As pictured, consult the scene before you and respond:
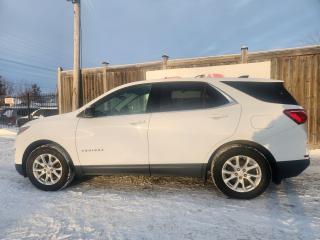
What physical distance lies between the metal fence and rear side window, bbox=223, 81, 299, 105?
12.8m

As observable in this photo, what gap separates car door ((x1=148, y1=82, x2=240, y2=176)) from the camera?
441cm

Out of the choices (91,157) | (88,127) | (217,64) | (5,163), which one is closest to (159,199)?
(91,157)

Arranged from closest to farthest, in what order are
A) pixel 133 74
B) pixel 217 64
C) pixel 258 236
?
pixel 258 236, pixel 217 64, pixel 133 74

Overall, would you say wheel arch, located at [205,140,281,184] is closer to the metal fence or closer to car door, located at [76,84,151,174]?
car door, located at [76,84,151,174]

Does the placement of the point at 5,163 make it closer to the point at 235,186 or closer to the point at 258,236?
the point at 235,186

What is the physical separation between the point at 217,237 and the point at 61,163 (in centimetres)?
278

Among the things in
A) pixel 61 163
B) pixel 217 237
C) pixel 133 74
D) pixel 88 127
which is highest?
pixel 133 74

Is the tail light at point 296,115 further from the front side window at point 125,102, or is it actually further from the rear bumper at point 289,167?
the front side window at point 125,102

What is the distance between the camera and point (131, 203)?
4.36 m

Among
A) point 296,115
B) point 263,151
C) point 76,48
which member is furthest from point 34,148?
point 76,48

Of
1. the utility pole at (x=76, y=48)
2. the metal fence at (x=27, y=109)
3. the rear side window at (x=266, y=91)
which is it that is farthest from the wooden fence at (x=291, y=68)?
the metal fence at (x=27, y=109)

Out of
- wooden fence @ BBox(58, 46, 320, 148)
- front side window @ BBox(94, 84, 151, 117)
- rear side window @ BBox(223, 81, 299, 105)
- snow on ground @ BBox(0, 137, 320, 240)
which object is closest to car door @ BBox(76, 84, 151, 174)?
front side window @ BBox(94, 84, 151, 117)

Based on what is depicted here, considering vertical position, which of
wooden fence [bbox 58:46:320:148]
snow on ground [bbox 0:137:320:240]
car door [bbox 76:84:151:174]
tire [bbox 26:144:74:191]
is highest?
wooden fence [bbox 58:46:320:148]

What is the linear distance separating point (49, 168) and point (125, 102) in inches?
63.0
